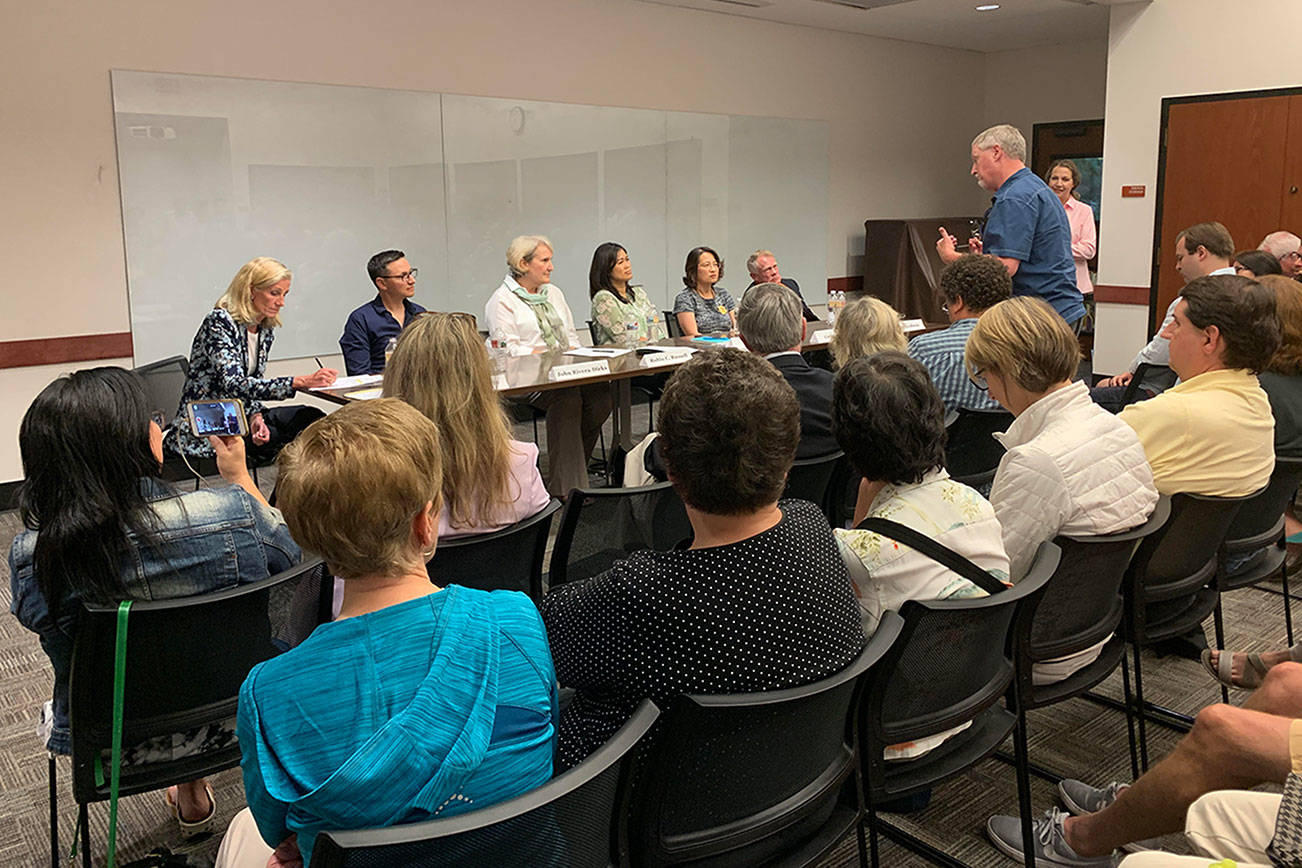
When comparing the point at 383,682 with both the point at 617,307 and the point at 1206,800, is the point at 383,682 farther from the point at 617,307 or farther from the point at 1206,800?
the point at 617,307

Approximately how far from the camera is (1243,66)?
22.2 ft

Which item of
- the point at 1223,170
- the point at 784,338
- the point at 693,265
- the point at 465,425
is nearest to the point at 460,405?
the point at 465,425

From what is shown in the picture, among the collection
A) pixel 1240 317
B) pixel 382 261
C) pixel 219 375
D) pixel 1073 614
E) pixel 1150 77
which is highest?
pixel 1150 77

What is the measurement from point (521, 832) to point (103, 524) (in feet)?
3.41

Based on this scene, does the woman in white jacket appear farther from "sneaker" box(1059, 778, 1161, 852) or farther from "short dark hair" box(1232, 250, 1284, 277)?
"short dark hair" box(1232, 250, 1284, 277)

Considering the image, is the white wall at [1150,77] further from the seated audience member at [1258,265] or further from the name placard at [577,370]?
the name placard at [577,370]

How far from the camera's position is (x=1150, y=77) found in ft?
23.5

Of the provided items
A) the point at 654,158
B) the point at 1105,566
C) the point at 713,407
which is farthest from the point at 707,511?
the point at 654,158

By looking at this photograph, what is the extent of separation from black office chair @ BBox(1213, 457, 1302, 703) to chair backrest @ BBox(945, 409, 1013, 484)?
0.72 metres

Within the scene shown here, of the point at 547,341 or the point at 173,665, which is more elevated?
the point at 547,341

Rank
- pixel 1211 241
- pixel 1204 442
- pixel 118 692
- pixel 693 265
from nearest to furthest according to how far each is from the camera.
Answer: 1. pixel 118 692
2. pixel 1204 442
3. pixel 1211 241
4. pixel 693 265

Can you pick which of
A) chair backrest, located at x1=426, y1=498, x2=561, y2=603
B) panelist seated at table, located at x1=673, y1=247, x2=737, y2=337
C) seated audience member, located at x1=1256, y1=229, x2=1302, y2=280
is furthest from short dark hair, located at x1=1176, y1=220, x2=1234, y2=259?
chair backrest, located at x1=426, y1=498, x2=561, y2=603

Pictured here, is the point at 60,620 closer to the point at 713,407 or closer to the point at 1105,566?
the point at 713,407

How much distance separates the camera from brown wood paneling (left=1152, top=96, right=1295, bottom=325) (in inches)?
266
